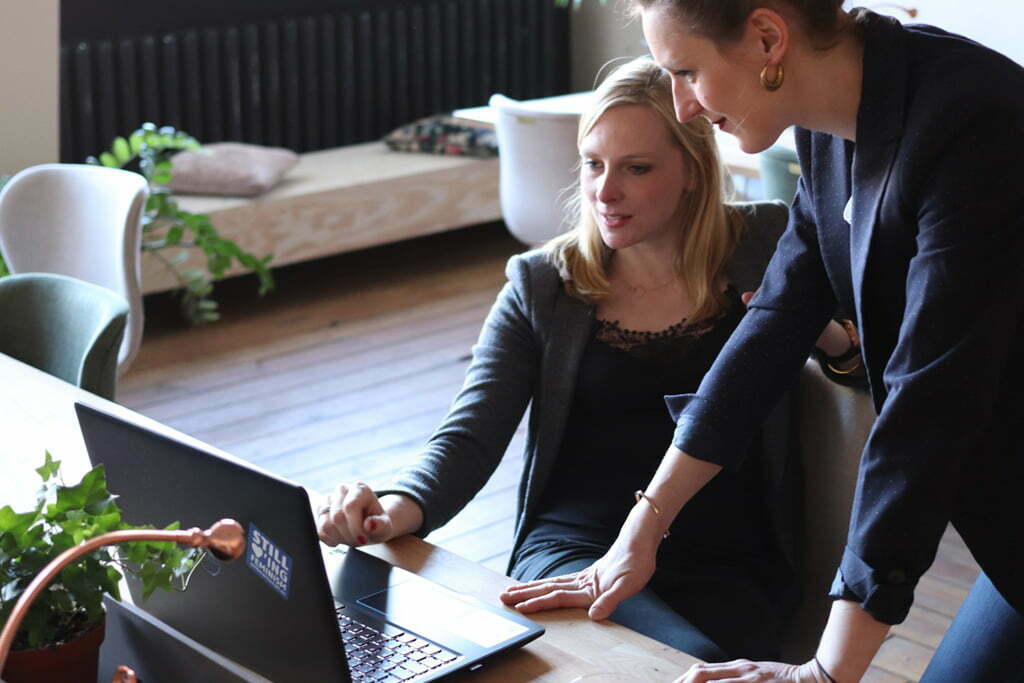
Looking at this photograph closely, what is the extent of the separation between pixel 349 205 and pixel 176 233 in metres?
0.88

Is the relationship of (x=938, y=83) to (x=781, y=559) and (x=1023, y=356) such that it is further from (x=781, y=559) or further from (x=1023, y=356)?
(x=781, y=559)

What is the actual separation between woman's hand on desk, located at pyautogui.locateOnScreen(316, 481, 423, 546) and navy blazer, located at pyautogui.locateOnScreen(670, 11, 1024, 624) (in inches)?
21.8

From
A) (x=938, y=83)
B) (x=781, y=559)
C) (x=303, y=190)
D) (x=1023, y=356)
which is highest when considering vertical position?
(x=938, y=83)

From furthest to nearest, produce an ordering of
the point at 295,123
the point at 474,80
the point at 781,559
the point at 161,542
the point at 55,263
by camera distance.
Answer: the point at 474,80 < the point at 295,123 < the point at 55,263 < the point at 781,559 < the point at 161,542

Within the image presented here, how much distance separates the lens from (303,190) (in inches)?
201

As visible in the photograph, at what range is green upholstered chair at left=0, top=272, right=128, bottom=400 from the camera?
7.65ft

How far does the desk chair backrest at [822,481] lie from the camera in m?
1.75

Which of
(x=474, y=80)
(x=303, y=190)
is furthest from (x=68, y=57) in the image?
(x=474, y=80)

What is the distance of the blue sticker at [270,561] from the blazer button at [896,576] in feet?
1.63

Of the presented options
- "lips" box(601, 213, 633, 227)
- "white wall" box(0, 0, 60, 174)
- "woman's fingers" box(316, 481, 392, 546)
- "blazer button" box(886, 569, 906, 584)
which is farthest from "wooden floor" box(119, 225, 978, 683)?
"blazer button" box(886, 569, 906, 584)

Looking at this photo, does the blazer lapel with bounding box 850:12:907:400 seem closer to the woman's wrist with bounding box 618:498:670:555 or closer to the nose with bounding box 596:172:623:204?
the woman's wrist with bounding box 618:498:670:555

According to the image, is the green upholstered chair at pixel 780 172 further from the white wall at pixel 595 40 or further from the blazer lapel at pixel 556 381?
the white wall at pixel 595 40

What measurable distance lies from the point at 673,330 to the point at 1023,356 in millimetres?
739

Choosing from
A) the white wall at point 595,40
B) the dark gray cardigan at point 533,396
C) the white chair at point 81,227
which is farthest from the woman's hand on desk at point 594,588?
the white wall at point 595,40
